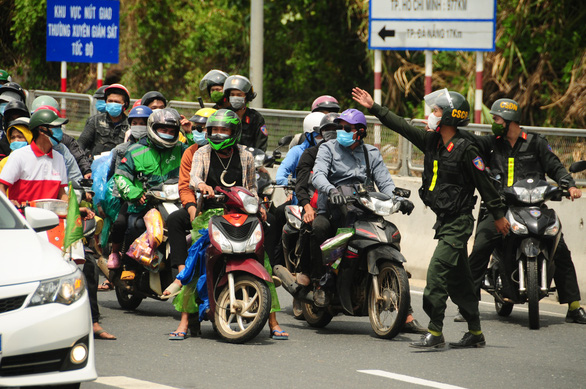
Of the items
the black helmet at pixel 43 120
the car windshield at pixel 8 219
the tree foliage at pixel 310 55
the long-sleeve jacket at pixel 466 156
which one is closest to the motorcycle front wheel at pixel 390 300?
the long-sleeve jacket at pixel 466 156

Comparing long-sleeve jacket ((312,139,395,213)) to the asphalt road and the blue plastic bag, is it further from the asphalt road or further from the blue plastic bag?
the blue plastic bag

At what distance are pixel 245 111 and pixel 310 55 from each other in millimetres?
12982

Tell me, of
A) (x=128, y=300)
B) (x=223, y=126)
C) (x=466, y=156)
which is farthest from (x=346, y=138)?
(x=128, y=300)

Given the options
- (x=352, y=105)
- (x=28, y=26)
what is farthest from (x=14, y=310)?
(x=28, y=26)

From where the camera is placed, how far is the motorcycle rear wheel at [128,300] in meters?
10.2

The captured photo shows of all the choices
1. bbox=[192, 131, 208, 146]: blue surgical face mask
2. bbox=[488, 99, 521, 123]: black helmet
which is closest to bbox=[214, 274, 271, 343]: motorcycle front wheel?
bbox=[192, 131, 208, 146]: blue surgical face mask

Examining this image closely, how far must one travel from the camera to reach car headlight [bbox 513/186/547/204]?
972cm

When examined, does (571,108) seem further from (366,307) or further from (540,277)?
(366,307)

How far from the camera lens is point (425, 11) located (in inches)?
627

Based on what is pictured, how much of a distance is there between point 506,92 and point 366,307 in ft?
37.1

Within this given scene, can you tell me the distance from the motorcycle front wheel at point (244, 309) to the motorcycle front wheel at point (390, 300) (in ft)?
3.33

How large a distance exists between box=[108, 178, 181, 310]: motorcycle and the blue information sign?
1139 cm

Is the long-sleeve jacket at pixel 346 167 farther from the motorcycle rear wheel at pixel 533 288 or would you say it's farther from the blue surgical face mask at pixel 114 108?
the blue surgical face mask at pixel 114 108

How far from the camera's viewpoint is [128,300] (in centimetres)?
1030
